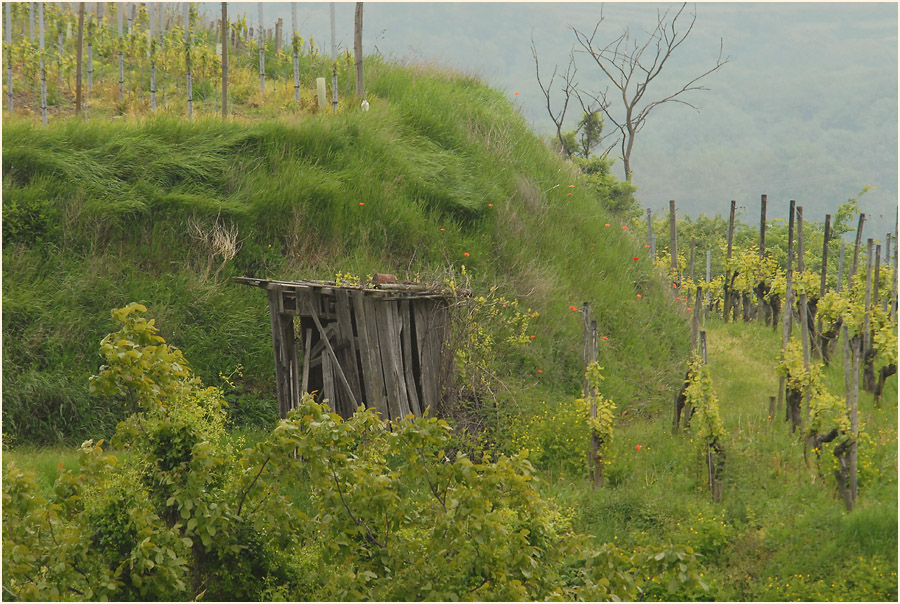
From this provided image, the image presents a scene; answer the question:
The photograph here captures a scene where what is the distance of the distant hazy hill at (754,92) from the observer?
321 ft

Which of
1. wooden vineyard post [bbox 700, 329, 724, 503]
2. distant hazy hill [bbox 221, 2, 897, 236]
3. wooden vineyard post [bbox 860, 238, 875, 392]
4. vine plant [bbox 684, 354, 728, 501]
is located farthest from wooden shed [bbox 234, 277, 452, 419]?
distant hazy hill [bbox 221, 2, 897, 236]

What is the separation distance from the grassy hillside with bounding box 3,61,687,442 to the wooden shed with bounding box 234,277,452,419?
137 cm

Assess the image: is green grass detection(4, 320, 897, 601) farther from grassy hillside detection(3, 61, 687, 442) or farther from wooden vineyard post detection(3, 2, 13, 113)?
wooden vineyard post detection(3, 2, 13, 113)

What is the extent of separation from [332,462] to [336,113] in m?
12.4

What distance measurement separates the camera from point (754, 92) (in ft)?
420

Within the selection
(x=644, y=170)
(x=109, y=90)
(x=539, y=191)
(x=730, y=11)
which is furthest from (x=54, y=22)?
(x=730, y=11)

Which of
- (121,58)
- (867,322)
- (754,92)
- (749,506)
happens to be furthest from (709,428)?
(754,92)

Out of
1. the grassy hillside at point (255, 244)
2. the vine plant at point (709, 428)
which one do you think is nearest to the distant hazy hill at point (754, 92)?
the grassy hillside at point (255, 244)

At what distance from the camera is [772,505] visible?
867 centimetres

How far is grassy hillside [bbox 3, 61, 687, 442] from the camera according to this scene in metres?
12.1

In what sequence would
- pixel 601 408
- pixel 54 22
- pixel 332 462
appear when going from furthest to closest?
pixel 54 22
pixel 601 408
pixel 332 462

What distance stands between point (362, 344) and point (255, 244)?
4.66 meters

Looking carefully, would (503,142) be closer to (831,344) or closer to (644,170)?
(831,344)

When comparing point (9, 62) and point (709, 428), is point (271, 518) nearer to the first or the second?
point (709, 428)
